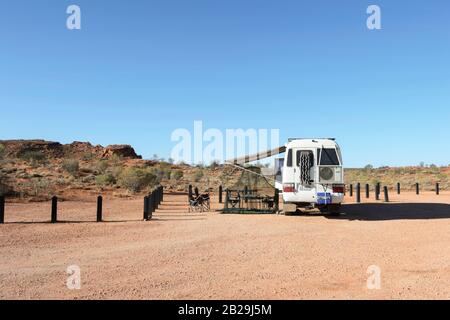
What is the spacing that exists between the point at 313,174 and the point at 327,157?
2.60 feet

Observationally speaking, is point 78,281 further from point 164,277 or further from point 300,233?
point 300,233

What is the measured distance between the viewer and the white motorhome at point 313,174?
47.2ft

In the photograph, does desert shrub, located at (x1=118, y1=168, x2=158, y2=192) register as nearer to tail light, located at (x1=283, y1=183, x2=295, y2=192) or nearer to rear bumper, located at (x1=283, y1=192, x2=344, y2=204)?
tail light, located at (x1=283, y1=183, x2=295, y2=192)

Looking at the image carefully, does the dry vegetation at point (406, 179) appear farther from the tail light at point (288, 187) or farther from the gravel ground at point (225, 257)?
the gravel ground at point (225, 257)

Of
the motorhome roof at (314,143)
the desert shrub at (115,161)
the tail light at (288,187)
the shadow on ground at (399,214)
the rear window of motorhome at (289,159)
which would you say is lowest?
the shadow on ground at (399,214)

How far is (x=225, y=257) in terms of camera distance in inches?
324

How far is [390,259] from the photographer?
26.4 feet

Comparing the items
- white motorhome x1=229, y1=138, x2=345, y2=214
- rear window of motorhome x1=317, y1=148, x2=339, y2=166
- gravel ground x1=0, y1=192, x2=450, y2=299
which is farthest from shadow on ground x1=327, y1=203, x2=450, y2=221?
rear window of motorhome x1=317, y1=148, x2=339, y2=166

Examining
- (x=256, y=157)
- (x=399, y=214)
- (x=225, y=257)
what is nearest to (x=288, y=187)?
(x=256, y=157)

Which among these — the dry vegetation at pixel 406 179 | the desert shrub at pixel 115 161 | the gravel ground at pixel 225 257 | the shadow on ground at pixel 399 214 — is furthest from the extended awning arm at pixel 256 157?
the desert shrub at pixel 115 161

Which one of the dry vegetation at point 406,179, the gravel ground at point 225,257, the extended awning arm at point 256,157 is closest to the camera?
the gravel ground at point 225,257

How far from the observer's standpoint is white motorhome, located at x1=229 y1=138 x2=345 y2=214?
14406mm
